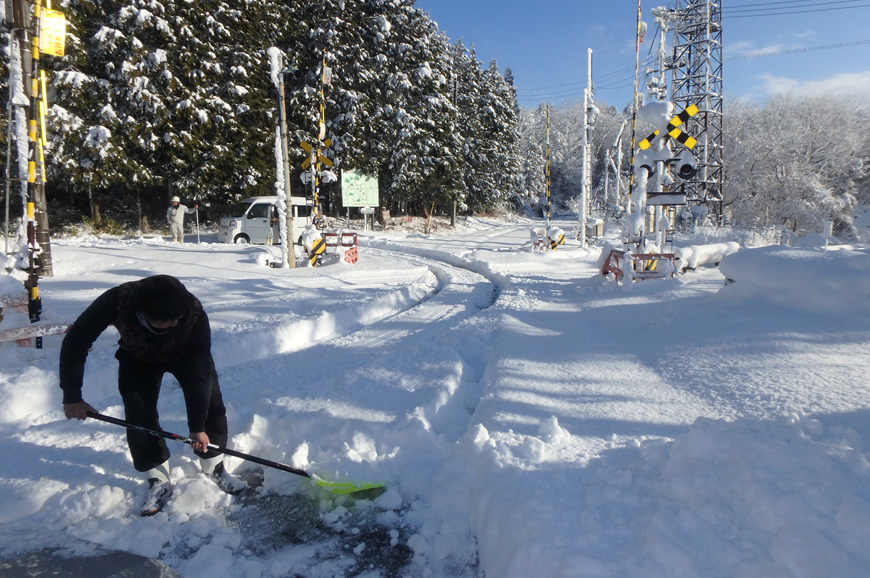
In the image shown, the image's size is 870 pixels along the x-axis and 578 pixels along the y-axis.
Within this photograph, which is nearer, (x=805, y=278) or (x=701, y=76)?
(x=805, y=278)

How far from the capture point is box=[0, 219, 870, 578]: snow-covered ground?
7.88ft

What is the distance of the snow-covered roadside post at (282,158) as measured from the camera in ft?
41.7

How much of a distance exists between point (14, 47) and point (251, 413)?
6.69m

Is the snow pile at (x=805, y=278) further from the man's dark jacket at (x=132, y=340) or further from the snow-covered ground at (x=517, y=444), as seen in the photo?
the man's dark jacket at (x=132, y=340)

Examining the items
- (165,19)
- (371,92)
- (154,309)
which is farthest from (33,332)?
(371,92)

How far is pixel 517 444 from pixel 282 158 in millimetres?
11603

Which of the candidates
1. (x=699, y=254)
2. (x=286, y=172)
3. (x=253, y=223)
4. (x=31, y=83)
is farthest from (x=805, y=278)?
(x=253, y=223)

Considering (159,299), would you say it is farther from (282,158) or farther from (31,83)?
(282,158)

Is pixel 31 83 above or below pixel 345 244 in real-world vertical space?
above

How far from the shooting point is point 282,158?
521 inches

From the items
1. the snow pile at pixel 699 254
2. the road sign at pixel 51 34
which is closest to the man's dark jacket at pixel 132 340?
the road sign at pixel 51 34

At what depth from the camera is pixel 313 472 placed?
11.7 feet

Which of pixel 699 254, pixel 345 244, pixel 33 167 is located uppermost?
pixel 33 167

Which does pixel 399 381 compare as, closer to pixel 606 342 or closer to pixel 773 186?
pixel 606 342
